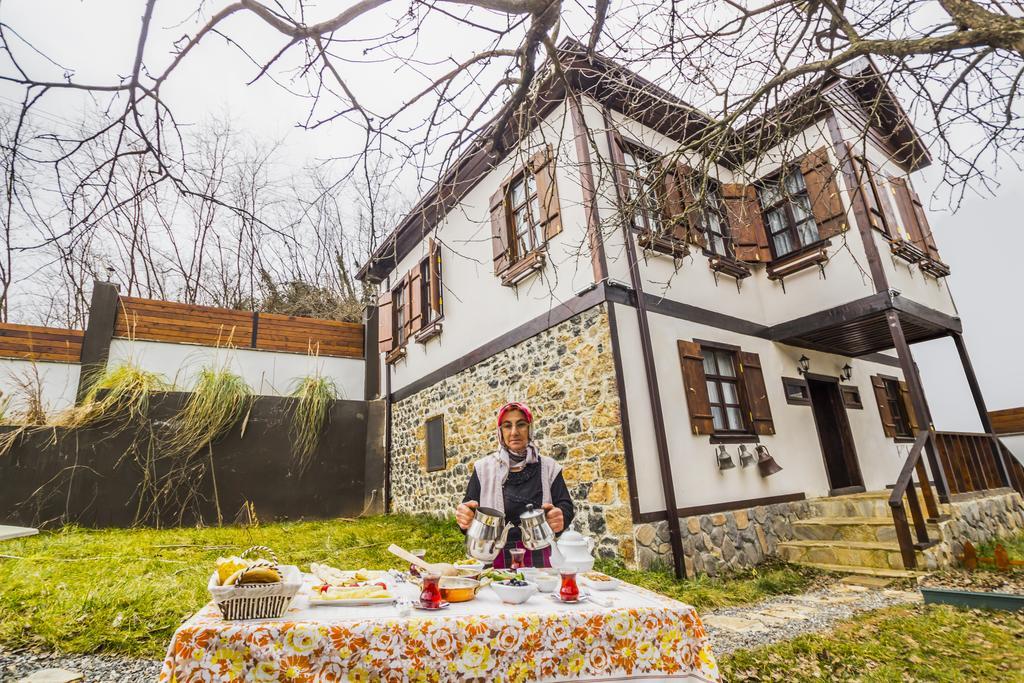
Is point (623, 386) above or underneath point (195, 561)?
above

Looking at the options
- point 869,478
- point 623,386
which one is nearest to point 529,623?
point 623,386

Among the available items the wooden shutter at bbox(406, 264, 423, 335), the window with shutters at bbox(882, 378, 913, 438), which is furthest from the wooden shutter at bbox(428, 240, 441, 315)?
the window with shutters at bbox(882, 378, 913, 438)

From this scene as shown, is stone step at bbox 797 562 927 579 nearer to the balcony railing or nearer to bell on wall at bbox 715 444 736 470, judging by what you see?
the balcony railing

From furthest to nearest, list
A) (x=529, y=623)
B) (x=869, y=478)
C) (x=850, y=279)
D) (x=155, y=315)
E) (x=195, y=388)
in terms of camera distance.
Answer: (x=155, y=315), (x=195, y=388), (x=869, y=478), (x=850, y=279), (x=529, y=623)

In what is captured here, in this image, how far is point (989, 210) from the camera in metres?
10.3

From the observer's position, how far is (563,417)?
5387 millimetres

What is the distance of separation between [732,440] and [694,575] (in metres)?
1.71

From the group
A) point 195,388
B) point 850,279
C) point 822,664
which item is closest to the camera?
point 822,664

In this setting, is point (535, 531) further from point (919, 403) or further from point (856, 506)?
point (919, 403)

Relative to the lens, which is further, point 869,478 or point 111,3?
point 869,478

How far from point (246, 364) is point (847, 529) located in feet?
31.5

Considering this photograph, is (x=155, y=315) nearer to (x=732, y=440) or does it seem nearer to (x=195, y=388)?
(x=195, y=388)

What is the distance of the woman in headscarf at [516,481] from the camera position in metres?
2.66

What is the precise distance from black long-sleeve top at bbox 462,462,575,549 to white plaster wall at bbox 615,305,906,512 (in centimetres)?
226
